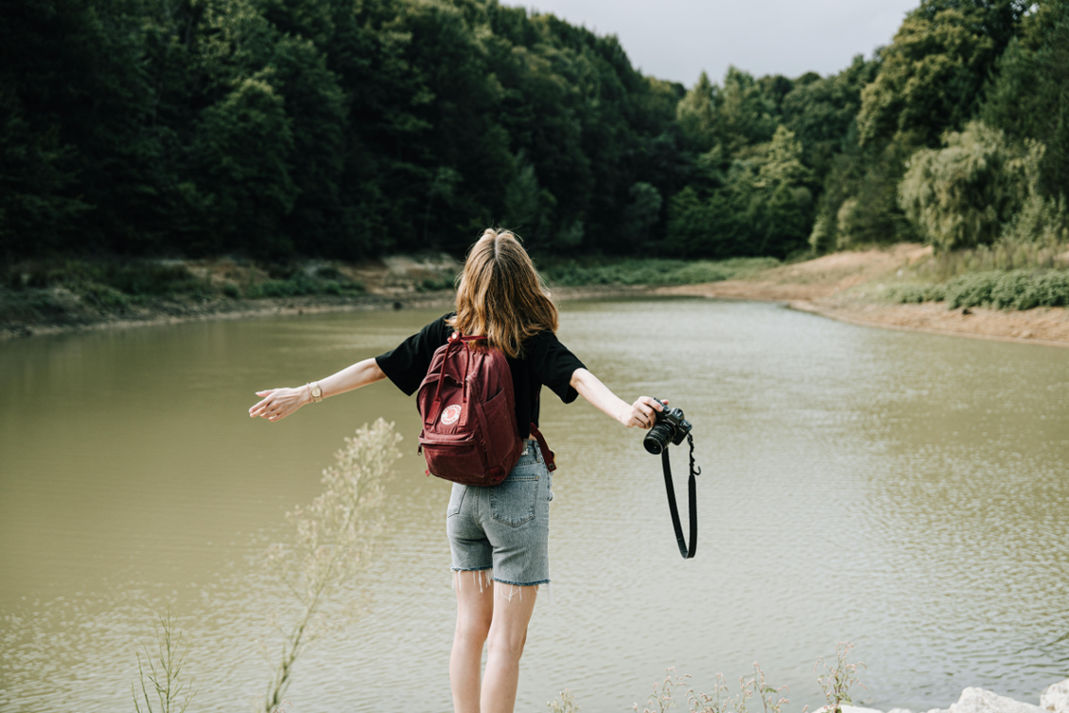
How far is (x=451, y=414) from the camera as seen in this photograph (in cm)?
292

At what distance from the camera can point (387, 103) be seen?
57938 millimetres

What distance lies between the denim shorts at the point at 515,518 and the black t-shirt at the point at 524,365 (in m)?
0.13

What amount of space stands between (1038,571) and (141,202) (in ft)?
120

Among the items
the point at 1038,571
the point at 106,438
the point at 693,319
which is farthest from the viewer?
the point at 693,319

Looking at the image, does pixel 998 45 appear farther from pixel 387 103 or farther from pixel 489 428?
pixel 489 428

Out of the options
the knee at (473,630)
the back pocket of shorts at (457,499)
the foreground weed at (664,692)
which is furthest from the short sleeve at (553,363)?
the foreground weed at (664,692)

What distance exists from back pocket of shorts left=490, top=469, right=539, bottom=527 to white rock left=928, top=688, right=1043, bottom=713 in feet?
6.30

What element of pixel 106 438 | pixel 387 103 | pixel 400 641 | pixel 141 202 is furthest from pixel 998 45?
pixel 400 641

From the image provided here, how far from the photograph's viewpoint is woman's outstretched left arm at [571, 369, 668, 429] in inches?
106

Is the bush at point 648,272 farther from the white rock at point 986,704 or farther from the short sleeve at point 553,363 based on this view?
the short sleeve at point 553,363

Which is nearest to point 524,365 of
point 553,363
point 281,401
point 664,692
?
point 553,363

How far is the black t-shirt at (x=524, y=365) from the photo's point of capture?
292 cm

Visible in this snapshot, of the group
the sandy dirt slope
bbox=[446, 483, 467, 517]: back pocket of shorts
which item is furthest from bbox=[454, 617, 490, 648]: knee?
the sandy dirt slope

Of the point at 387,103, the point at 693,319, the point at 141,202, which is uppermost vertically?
the point at 387,103
